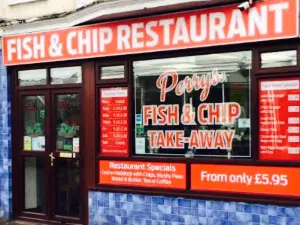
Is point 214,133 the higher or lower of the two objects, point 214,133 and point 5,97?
the lower

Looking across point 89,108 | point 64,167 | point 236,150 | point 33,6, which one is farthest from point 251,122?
point 33,6

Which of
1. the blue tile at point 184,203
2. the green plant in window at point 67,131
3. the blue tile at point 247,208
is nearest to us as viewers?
the blue tile at point 247,208

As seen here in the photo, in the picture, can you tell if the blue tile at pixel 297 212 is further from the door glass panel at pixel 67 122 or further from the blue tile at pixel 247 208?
the door glass panel at pixel 67 122

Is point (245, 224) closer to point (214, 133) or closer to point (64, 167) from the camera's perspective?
point (214, 133)

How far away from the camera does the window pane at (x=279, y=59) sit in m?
5.85

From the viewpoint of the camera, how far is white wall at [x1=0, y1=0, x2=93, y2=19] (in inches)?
303

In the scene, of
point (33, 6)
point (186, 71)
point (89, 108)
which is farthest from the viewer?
point (33, 6)

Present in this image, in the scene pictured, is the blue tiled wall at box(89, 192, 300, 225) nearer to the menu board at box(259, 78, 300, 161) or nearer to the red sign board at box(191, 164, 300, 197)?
the red sign board at box(191, 164, 300, 197)

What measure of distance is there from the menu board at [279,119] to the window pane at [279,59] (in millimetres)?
200

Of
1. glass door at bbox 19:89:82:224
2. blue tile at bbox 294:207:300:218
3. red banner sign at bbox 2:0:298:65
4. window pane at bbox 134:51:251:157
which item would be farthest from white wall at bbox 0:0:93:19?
blue tile at bbox 294:207:300:218

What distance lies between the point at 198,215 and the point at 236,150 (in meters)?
1.04

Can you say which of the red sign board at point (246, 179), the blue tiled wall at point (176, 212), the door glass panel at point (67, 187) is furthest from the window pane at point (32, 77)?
the red sign board at point (246, 179)

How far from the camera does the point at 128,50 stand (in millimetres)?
6930

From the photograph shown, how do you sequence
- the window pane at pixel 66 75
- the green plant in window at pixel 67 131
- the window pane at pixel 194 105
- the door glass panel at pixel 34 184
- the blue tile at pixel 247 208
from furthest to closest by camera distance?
1. the door glass panel at pixel 34 184
2. the green plant in window at pixel 67 131
3. the window pane at pixel 66 75
4. the window pane at pixel 194 105
5. the blue tile at pixel 247 208
